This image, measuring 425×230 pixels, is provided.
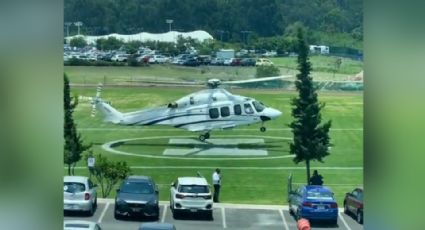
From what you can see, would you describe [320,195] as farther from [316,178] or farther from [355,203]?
[355,203]

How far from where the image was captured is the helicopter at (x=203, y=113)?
8.42 m

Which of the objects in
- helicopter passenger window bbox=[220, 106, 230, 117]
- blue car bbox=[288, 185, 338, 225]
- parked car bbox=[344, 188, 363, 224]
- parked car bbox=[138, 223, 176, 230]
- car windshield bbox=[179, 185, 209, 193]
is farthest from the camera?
helicopter passenger window bbox=[220, 106, 230, 117]

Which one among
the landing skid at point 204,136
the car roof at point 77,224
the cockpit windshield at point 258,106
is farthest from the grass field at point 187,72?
the car roof at point 77,224

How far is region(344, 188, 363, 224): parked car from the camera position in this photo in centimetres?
809

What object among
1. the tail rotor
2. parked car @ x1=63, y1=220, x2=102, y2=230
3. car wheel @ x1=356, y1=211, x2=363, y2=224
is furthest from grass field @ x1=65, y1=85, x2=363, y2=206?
parked car @ x1=63, y1=220, x2=102, y2=230

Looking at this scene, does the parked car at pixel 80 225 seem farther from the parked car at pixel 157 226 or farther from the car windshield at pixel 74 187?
the parked car at pixel 157 226

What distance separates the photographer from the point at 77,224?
8.24 meters

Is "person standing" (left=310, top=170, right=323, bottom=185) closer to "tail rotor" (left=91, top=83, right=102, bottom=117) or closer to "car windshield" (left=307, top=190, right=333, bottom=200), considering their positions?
"car windshield" (left=307, top=190, right=333, bottom=200)

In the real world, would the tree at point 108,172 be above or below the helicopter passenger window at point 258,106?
below

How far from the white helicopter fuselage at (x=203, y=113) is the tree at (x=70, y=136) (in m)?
0.30

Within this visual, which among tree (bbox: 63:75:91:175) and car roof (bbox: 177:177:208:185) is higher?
tree (bbox: 63:75:91:175)

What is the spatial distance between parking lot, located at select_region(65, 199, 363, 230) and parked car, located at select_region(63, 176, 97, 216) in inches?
3.2
